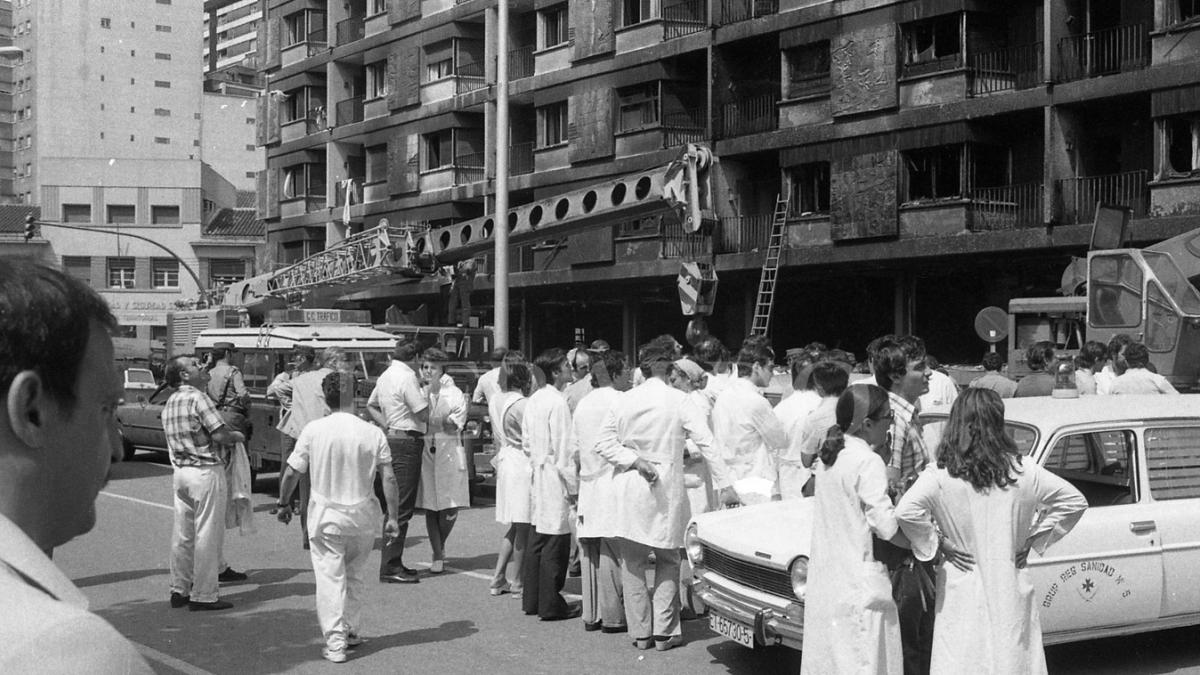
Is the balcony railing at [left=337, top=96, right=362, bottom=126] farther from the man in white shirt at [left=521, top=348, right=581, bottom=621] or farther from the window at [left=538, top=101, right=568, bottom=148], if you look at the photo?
the man in white shirt at [left=521, top=348, right=581, bottom=621]

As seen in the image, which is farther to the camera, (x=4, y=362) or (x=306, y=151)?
(x=306, y=151)

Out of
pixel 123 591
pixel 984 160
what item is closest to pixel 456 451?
pixel 123 591

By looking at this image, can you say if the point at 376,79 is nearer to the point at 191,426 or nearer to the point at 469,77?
the point at 469,77

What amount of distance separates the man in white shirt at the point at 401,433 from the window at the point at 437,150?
81.2 feet

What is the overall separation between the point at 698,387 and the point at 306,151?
34550 millimetres

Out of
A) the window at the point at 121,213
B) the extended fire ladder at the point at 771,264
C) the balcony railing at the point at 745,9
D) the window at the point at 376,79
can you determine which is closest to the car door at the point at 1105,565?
the extended fire ladder at the point at 771,264

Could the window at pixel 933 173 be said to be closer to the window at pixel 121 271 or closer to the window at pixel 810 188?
the window at pixel 810 188

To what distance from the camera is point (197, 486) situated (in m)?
9.47

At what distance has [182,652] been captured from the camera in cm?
827

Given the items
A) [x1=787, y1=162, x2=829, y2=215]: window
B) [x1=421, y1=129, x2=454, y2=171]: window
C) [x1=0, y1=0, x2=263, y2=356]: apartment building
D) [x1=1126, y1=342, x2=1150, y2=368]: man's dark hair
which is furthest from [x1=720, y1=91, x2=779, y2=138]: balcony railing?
[x1=0, y1=0, x2=263, y2=356]: apartment building

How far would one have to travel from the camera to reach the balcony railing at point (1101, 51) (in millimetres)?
21781

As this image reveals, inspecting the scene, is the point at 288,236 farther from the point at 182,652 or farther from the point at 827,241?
the point at 182,652

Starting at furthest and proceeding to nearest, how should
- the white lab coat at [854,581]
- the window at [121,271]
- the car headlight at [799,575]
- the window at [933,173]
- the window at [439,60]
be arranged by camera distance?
1. the window at [121,271]
2. the window at [439,60]
3. the window at [933,173]
4. the car headlight at [799,575]
5. the white lab coat at [854,581]

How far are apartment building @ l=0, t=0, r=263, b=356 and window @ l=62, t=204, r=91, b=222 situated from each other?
2.3 inches
